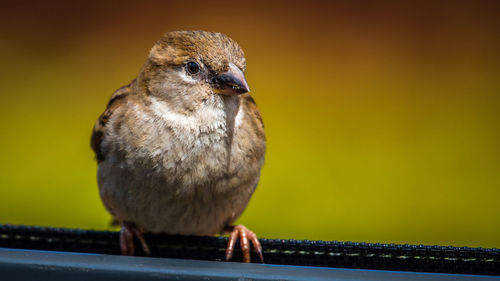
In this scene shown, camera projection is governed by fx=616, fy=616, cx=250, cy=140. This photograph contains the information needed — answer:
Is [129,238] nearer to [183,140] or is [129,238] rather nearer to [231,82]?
[183,140]

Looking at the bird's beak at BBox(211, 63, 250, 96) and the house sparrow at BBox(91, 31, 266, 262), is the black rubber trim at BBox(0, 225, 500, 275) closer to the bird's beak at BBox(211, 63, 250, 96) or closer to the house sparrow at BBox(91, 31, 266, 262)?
the house sparrow at BBox(91, 31, 266, 262)

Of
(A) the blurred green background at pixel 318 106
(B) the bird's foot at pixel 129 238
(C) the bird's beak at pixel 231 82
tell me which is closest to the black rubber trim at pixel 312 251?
(B) the bird's foot at pixel 129 238

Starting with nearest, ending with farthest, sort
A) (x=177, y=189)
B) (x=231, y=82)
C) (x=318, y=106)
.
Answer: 1. (x=231, y=82)
2. (x=177, y=189)
3. (x=318, y=106)

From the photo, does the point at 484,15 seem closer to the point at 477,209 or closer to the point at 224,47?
the point at 477,209

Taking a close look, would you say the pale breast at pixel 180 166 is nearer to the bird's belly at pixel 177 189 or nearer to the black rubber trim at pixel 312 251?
the bird's belly at pixel 177 189

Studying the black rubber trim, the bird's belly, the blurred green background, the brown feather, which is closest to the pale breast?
the bird's belly

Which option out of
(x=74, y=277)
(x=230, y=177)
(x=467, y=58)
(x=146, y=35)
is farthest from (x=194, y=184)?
(x=467, y=58)

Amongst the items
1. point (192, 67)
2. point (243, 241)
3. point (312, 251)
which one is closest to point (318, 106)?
point (243, 241)
